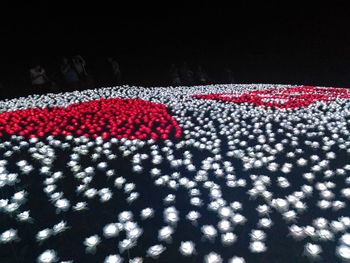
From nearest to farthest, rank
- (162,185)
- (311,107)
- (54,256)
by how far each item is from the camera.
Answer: (54,256) → (162,185) → (311,107)

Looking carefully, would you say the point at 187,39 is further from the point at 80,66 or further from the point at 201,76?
the point at 80,66

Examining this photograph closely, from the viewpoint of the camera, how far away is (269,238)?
10.2 feet

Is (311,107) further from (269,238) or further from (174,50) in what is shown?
(174,50)

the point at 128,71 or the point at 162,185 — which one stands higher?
the point at 162,185

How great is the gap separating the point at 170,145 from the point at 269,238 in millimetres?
2950

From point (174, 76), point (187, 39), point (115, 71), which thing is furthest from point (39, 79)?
point (187, 39)

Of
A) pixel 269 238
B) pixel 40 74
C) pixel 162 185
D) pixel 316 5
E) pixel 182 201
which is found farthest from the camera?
pixel 316 5

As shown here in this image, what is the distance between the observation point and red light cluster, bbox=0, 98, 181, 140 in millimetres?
6416

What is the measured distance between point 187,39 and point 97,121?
11470 millimetres

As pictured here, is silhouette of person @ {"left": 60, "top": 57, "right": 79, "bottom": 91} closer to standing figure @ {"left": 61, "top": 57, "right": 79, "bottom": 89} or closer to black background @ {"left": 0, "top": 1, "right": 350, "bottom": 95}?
standing figure @ {"left": 61, "top": 57, "right": 79, "bottom": 89}

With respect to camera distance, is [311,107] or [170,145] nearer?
[170,145]

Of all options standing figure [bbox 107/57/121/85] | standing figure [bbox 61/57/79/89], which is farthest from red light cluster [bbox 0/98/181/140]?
standing figure [bbox 107/57/121/85]

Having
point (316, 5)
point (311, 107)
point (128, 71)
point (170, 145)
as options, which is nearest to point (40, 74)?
point (128, 71)

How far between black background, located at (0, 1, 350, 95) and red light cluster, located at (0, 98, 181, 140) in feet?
15.1
